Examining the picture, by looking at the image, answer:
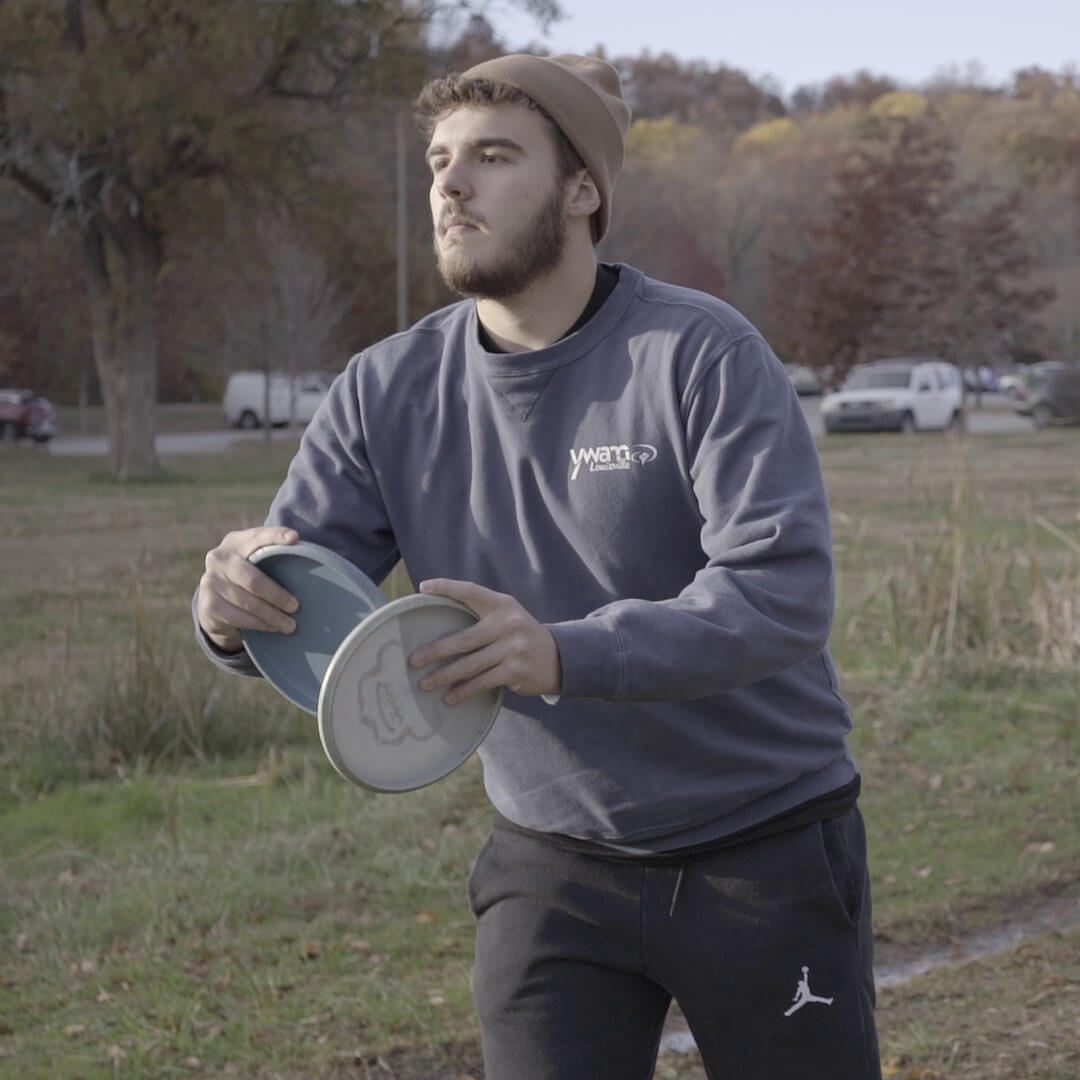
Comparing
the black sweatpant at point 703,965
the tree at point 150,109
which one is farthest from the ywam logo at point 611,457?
the tree at point 150,109

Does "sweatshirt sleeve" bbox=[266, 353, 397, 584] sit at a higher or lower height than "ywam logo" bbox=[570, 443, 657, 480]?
lower

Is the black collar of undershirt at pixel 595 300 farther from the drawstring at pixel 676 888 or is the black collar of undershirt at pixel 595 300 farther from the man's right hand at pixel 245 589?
the drawstring at pixel 676 888

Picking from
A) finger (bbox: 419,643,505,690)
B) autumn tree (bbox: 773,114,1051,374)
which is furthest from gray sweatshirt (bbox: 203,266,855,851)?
autumn tree (bbox: 773,114,1051,374)

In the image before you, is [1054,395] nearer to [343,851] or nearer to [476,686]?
[343,851]

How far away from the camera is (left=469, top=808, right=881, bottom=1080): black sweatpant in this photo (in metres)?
2.67

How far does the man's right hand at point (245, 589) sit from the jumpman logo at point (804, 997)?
3.05 feet

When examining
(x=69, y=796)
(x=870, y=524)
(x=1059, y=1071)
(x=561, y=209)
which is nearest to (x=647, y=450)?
(x=561, y=209)

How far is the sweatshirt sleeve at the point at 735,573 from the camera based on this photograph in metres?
2.17

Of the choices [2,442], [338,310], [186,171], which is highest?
[186,171]

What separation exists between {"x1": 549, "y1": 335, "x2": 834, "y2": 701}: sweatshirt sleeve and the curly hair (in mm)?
404

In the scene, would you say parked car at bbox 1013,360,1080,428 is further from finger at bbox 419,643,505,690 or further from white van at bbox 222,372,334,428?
finger at bbox 419,643,505,690

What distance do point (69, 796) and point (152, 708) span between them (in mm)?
731

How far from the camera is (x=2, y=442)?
41.7 metres

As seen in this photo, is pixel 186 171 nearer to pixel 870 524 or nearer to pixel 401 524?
pixel 870 524
